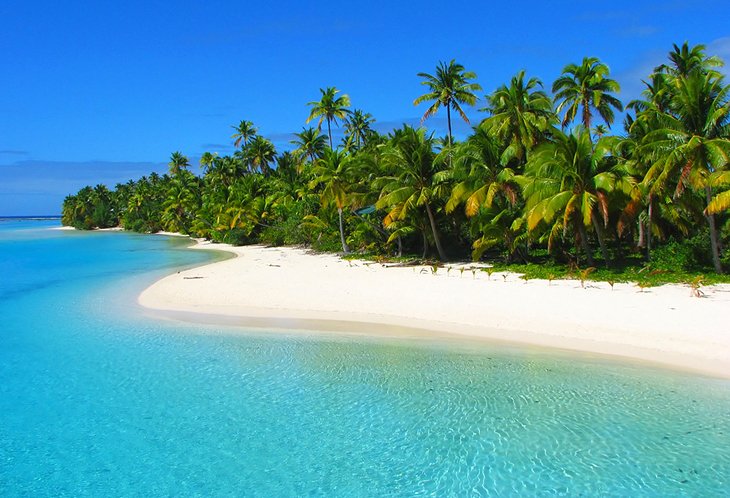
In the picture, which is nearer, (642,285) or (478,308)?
(478,308)

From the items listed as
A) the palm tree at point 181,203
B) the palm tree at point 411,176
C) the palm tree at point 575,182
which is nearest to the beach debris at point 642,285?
the palm tree at point 575,182

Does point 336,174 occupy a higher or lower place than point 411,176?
higher

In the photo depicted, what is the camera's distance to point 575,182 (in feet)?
59.0

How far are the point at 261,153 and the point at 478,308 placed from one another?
42.7m

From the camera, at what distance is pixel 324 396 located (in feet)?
30.2

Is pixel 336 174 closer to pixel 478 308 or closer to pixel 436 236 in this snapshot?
pixel 436 236

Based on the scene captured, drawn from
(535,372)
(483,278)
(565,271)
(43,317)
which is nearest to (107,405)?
(535,372)

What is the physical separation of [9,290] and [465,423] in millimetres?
24102

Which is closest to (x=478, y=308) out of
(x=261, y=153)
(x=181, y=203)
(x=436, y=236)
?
(x=436, y=236)

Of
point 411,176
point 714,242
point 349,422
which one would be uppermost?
point 411,176

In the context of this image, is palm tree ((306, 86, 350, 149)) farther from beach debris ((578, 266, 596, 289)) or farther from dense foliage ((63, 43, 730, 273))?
beach debris ((578, 266, 596, 289))

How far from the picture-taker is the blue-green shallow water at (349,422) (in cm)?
639

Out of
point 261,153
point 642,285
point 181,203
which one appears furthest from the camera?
point 181,203

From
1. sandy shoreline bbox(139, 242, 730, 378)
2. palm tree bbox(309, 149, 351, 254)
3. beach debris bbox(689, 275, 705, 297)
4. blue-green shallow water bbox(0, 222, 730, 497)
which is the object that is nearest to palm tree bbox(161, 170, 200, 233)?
palm tree bbox(309, 149, 351, 254)
